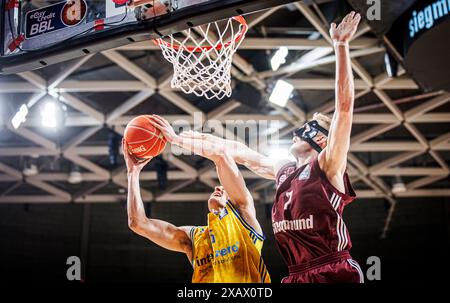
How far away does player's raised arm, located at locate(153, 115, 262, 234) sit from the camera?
16.8 ft

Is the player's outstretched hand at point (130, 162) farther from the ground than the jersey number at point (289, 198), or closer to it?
farther from the ground

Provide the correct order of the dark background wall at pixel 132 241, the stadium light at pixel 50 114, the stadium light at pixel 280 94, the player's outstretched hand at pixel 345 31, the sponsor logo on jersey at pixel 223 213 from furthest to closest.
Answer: the dark background wall at pixel 132 241
the stadium light at pixel 50 114
the stadium light at pixel 280 94
the sponsor logo on jersey at pixel 223 213
the player's outstretched hand at pixel 345 31

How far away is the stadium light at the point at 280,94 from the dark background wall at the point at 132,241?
19.3 ft

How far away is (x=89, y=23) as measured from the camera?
4898 mm

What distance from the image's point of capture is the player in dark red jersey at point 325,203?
457 centimetres

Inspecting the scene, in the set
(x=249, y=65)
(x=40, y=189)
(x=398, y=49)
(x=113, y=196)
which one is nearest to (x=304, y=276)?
(x=398, y=49)

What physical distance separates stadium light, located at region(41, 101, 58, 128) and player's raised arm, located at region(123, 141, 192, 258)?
3773 millimetres

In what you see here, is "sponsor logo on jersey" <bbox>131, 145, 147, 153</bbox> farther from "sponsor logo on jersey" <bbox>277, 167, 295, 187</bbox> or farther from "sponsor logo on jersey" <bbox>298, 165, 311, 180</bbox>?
"sponsor logo on jersey" <bbox>298, 165, 311, 180</bbox>

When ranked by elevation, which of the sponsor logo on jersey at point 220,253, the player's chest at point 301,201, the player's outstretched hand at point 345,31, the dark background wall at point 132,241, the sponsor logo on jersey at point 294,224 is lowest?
the sponsor logo on jersey at point 220,253

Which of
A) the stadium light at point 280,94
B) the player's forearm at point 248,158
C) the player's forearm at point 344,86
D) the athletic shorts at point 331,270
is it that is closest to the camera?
the athletic shorts at point 331,270

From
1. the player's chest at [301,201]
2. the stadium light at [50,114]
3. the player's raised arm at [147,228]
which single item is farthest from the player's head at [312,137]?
the stadium light at [50,114]

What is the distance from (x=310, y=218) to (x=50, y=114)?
5.17 m

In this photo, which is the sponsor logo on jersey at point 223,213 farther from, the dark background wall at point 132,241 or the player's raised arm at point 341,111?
the dark background wall at point 132,241
